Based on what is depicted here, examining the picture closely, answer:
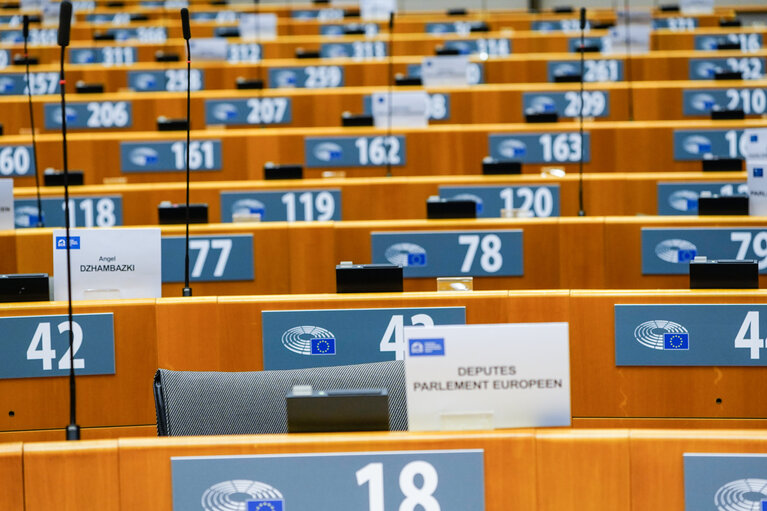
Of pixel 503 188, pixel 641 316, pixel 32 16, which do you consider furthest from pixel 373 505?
pixel 32 16

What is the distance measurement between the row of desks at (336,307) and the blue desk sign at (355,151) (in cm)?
456

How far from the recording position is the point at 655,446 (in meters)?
2.18

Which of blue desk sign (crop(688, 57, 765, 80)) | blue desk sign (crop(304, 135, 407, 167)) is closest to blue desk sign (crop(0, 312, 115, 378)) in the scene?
blue desk sign (crop(304, 135, 407, 167))

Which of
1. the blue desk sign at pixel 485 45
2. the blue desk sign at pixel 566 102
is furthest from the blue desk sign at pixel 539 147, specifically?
the blue desk sign at pixel 485 45

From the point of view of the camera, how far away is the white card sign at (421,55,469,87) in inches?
402

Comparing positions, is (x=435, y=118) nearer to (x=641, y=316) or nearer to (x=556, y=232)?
(x=556, y=232)

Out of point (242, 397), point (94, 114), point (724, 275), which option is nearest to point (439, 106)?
point (94, 114)

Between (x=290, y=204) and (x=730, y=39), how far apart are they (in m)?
7.35

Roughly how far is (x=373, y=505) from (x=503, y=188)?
209 inches

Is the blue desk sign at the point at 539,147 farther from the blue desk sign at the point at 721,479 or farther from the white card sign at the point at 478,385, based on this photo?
the blue desk sign at the point at 721,479

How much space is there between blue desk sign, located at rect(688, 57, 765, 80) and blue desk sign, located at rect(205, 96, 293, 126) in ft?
14.5

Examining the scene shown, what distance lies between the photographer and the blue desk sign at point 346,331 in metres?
4.27

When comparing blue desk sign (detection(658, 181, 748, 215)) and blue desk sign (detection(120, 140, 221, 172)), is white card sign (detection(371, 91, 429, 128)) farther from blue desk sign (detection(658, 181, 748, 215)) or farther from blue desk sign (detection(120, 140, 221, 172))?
blue desk sign (detection(658, 181, 748, 215))

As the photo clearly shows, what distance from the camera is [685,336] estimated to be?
13.8ft
